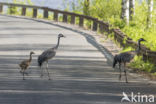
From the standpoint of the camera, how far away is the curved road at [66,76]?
14844mm

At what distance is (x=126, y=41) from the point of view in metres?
25.3

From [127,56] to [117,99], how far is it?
4.22 meters

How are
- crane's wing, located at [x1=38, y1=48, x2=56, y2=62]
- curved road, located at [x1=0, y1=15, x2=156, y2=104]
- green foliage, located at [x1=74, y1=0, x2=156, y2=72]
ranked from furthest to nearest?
green foliage, located at [x1=74, y1=0, x2=156, y2=72] → crane's wing, located at [x1=38, y1=48, x2=56, y2=62] → curved road, located at [x1=0, y1=15, x2=156, y2=104]

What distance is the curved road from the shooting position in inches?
584

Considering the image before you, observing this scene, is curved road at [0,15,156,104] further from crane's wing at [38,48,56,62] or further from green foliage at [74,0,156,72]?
green foliage at [74,0,156,72]

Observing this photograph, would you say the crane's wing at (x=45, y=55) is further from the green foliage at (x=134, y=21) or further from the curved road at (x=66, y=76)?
the green foliage at (x=134, y=21)

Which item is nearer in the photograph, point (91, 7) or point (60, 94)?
point (60, 94)

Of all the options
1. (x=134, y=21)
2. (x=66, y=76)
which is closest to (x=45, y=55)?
(x=66, y=76)

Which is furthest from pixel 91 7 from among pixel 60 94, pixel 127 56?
pixel 60 94

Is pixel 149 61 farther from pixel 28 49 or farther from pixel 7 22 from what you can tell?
pixel 7 22

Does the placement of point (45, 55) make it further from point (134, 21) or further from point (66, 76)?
point (134, 21)

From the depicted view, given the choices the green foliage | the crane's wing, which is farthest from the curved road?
the green foliage

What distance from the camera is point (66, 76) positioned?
62.8 ft

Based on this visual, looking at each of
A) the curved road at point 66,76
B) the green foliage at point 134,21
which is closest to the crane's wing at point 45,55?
the curved road at point 66,76
